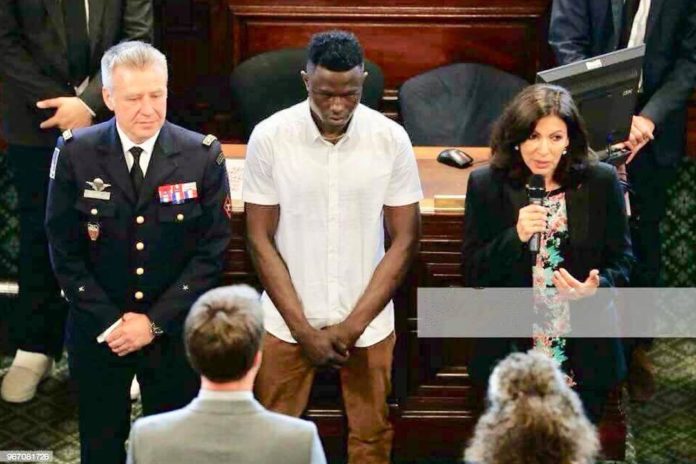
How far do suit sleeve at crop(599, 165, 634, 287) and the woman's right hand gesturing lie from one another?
0.24 m

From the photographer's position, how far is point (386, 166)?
3469 mm

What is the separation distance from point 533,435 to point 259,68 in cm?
275

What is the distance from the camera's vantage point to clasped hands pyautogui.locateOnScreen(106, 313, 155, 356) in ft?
11.2

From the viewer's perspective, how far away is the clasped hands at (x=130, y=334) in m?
3.41

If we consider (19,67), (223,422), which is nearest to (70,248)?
(19,67)

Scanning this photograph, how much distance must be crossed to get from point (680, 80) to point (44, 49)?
81.8 inches

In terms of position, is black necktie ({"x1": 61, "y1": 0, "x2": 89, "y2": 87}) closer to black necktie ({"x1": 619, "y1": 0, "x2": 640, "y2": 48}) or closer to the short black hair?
the short black hair

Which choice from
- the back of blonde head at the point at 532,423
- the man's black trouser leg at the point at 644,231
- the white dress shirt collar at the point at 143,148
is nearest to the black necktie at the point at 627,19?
the man's black trouser leg at the point at 644,231

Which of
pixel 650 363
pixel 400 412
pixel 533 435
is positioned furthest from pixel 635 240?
pixel 533 435

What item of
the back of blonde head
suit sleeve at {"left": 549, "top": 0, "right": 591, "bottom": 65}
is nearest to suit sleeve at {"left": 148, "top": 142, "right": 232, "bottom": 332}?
the back of blonde head

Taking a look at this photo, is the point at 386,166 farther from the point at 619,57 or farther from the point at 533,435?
the point at 533,435

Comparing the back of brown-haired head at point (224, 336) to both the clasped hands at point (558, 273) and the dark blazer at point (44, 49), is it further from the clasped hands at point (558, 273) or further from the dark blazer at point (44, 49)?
the dark blazer at point (44, 49)

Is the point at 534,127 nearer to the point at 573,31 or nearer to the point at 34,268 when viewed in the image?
the point at 573,31

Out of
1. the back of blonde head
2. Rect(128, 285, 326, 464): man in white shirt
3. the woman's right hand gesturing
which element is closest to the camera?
the back of blonde head
